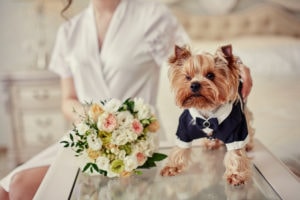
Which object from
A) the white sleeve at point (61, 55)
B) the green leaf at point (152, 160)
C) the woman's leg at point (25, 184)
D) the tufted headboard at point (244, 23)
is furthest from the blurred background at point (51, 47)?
the green leaf at point (152, 160)

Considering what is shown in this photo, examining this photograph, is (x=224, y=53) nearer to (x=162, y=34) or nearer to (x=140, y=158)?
(x=140, y=158)

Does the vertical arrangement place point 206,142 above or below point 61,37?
below

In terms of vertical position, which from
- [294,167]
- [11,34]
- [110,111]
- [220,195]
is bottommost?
[294,167]

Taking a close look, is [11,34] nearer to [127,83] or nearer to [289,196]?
[127,83]

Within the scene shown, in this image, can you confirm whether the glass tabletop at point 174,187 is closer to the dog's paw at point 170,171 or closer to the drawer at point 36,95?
the dog's paw at point 170,171

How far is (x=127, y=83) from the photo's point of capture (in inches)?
62.7

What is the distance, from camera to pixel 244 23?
3098 mm

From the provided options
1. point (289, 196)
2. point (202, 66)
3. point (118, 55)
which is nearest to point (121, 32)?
point (118, 55)

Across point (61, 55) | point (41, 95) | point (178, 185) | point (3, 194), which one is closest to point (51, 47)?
point (41, 95)

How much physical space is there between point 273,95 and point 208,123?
4.49 feet

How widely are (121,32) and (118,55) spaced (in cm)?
11

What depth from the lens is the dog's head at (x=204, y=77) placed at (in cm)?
81

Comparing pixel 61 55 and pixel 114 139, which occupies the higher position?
pixel 61 55

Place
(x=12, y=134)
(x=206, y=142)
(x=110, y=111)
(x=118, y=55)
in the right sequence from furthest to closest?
(x=12, y=134), (x=118, y=55), (x=206, y=142), (x=110, y=111)
